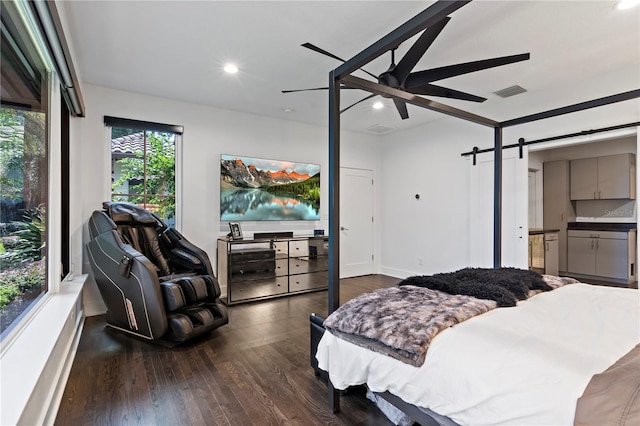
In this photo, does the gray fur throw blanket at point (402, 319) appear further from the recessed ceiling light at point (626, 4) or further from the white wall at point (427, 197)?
the white wall at point (427, 197)

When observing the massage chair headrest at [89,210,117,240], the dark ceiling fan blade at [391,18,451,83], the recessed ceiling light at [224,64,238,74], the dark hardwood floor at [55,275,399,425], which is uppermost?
the recessed ceiling light at [224,64,238,74]

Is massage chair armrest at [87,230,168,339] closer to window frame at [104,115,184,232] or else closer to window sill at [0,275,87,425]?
window sill at [0,275,87,425]

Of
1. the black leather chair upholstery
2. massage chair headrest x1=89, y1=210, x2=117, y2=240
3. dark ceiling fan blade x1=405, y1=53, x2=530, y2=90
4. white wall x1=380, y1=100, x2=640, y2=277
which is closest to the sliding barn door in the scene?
white wall x1=380, y1=100, x2=640, y2=277

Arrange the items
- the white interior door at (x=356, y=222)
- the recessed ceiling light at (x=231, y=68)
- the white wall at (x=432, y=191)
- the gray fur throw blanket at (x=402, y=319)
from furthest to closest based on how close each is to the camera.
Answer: the white interior door at (x=356, y=222), the white wall at (x=432, y=191), the recessed ceiling light at (x=231, y=68), the gray fur throw blanket at (x=402, y=319)

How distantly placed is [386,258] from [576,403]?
16.9ft

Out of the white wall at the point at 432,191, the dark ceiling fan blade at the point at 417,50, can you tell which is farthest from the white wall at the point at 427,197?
the dark ceiling fan blade at the point at 417,50

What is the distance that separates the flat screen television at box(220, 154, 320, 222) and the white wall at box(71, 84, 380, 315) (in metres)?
0.11

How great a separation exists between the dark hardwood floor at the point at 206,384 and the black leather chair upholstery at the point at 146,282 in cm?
19

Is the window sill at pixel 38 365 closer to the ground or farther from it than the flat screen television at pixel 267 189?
closer to the ground

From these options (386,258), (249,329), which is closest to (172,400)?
(249,329)

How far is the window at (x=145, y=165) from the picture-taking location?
395 cm

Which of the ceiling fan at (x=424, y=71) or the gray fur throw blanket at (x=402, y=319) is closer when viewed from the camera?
the gray fur throw blanket at (x=402, y=319)

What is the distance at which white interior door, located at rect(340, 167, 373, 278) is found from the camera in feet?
19.0

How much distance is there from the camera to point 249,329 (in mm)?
3256
